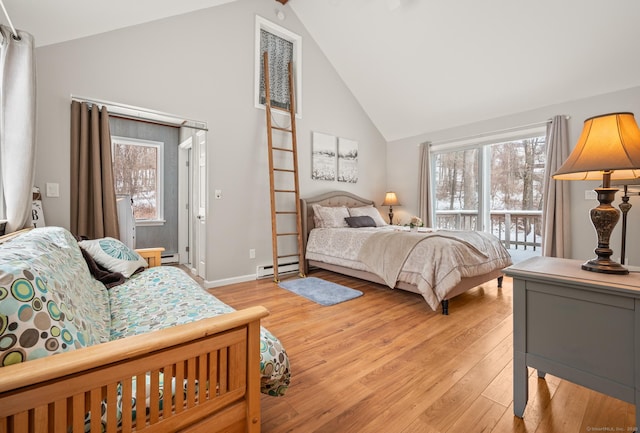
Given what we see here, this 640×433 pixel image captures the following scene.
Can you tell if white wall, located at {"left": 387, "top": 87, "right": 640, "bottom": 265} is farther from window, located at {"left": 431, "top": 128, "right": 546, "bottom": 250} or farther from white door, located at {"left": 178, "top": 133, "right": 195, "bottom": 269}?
white door, located at {"left": 178, "top": 133, "right": 195, "bottom": 269}

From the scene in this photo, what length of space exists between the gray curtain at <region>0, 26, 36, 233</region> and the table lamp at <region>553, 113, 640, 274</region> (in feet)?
9.53

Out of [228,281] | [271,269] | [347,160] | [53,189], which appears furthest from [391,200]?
[53,189]

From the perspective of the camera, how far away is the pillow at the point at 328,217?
4.10 m

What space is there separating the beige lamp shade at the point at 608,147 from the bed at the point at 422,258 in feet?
3.40

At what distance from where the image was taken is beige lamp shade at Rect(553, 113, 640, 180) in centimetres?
111

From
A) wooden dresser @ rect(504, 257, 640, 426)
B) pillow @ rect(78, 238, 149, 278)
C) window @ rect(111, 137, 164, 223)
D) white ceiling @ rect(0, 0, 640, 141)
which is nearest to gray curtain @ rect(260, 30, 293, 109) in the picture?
white ceiling @ rect(0, 0, 640, 141)

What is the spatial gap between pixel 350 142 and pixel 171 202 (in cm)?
330

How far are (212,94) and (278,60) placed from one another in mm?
1258

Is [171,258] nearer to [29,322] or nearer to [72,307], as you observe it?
[72,307]

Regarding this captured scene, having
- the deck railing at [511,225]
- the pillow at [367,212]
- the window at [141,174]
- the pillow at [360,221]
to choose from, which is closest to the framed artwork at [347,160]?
the pillow at [367,212]

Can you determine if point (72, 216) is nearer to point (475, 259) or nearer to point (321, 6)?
point (475, 259)

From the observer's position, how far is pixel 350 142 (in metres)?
4.99

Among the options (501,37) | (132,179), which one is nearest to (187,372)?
(501,37)

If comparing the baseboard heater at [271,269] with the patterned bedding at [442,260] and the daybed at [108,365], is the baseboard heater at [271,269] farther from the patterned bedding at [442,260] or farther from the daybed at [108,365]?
the daybed at [108,365]
